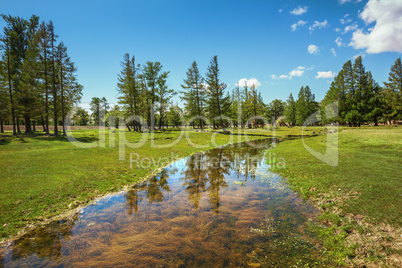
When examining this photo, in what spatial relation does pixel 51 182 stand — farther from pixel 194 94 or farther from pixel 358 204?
pixel 194 94

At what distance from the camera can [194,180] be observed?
1326 cm

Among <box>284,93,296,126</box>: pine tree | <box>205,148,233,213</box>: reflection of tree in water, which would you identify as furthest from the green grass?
<box>284,93,296,126</box>: pine tree

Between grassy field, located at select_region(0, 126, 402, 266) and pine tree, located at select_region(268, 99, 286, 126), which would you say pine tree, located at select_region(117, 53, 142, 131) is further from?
pine tree, located at select_region(268, 99, 286, 126)

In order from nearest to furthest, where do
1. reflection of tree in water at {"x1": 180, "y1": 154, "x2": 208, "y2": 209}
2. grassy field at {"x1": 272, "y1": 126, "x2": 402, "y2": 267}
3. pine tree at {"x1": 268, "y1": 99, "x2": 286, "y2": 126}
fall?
1. grassy field at {"x1": 272, "y1": 126, "x2": 402, "y2": 267}
2. reflection of tree in water at {"x1": 180, "y1": 154, "x2": 208, "y2": 209}
3. pine tree at {"x1": 268, "y1": 99, "x2": 286, "y2": 126}

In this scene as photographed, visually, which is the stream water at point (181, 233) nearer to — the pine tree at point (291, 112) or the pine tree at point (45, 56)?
the pine tree at point (45, 56)

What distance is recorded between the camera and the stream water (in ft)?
17.4

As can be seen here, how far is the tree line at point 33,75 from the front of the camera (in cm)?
3095

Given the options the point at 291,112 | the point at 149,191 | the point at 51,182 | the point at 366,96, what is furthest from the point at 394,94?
the point at 51,182

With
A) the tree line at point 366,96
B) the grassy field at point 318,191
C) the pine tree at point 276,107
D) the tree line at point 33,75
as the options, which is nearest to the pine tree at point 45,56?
the tree line at point 33,75

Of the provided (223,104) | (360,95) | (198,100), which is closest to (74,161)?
(198,100)

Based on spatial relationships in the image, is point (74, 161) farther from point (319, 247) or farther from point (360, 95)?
point (360, 95)

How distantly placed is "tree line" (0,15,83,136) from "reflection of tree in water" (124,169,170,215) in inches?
1231

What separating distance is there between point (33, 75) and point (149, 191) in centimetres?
3813

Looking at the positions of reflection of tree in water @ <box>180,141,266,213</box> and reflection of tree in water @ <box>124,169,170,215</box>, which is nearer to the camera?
reflection of tree in water @ <box>124,169,170,215</box>
